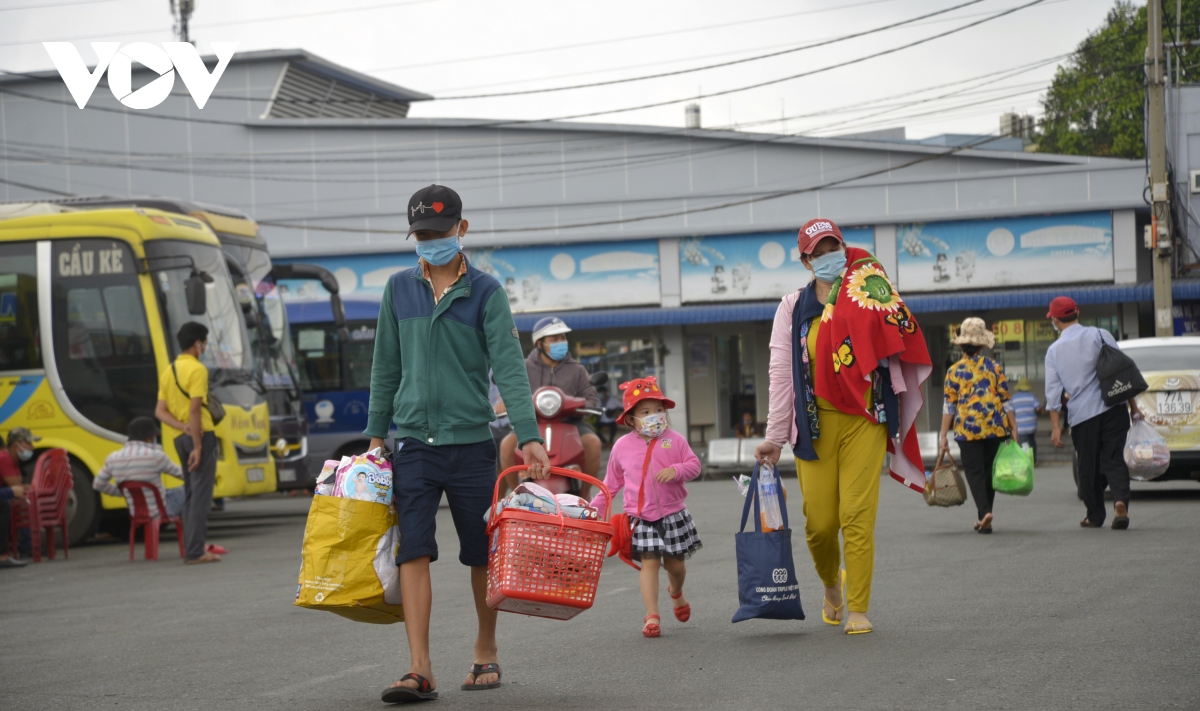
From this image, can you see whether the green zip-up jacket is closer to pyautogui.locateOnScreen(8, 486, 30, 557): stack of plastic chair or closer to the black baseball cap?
the black baseball cap

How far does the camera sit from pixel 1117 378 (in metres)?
11.2

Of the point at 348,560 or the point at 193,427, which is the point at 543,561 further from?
the point at 193,427

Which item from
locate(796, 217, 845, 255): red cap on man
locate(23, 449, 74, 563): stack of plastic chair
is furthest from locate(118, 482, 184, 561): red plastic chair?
locate(796, 217, 845, 255): red cap on man

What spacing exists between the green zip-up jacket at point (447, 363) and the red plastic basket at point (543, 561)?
36 centimetres

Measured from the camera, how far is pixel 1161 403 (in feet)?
48.3

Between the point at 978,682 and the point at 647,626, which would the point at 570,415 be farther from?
the point at 978,682

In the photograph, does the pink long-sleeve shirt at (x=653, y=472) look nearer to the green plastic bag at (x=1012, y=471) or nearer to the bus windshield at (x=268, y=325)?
the green plastic bag at (x=1012, y=471)

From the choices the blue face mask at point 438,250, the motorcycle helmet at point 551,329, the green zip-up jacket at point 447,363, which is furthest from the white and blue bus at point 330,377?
the blue face mask at point 438,250

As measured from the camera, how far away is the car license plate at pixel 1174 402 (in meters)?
14.6

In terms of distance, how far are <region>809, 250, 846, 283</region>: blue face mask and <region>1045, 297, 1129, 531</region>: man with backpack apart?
515 cm

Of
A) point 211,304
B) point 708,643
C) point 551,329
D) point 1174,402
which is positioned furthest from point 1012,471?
point 211,304

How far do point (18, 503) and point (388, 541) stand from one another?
352 inches

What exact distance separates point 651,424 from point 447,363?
7.15ft

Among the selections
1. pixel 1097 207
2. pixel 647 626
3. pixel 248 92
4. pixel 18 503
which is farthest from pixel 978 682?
pixel 248 92
